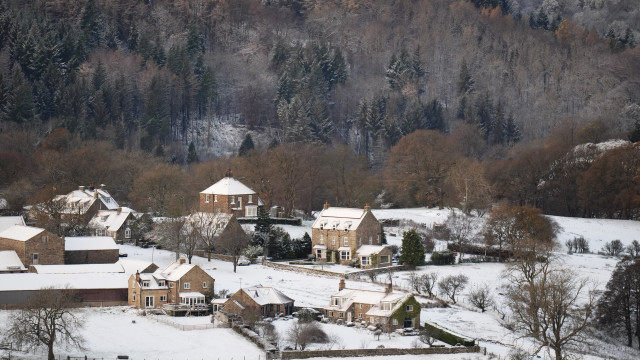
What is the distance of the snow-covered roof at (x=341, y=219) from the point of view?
260ft

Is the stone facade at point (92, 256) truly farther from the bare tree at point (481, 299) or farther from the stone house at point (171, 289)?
the bare tree at point (481, 299)

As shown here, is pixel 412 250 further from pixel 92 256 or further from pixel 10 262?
pixel 10 262

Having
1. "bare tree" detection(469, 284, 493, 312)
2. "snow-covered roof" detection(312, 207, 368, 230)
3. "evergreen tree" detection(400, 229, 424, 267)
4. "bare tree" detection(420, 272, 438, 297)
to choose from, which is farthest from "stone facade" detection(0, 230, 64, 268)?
"bare tree" detection(469, 284, 493, 312)

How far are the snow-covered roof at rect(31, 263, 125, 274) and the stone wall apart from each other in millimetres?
17053

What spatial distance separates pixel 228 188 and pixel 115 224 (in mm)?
9588

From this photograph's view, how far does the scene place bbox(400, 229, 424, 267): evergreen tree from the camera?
7519 cm

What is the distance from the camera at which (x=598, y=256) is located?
3118 inches

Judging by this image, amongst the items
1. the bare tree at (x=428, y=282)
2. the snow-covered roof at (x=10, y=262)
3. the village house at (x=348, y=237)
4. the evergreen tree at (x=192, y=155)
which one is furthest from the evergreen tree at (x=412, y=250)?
the evergreen tree at (x=192, y=155)

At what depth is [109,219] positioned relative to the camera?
84.1m

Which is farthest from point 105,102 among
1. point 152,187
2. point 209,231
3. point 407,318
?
point 407,318

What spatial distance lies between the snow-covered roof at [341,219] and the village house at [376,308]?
53.9ft

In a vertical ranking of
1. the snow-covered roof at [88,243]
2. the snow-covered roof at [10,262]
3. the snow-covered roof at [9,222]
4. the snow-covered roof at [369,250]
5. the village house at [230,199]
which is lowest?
the snow-covered roof at [10,262]

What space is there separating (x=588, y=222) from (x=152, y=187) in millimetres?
36726

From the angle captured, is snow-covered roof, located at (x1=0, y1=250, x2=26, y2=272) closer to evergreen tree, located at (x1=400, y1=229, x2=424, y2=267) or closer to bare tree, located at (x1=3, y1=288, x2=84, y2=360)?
bare tree, located at (x1=3, y1=288, x2=84, y2=360)
